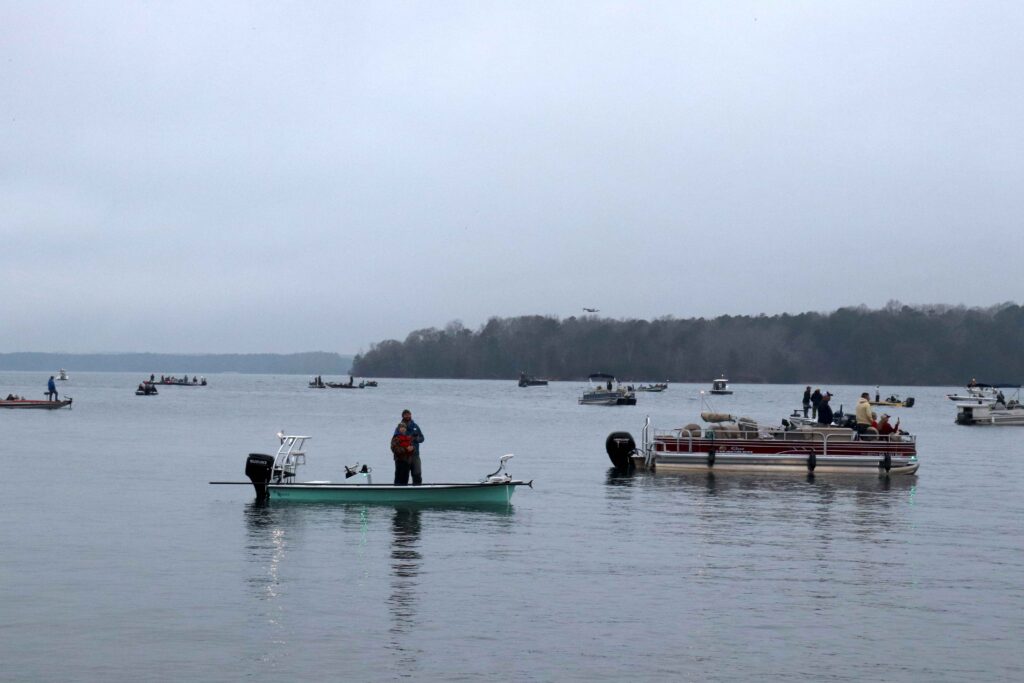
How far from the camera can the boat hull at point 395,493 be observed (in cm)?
3119

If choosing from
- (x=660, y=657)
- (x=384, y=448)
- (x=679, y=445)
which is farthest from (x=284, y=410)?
(x=660, y=657)

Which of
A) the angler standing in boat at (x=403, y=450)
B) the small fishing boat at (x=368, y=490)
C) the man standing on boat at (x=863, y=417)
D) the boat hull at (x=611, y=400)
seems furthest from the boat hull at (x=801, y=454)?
the boat hull at (x=611, y=400)

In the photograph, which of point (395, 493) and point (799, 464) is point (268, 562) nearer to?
point (395, 493)

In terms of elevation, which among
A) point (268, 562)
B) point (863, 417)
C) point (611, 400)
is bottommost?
point (268, 562)

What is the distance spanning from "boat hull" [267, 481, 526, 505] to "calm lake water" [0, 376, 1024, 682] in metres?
0.38

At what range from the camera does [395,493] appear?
31.4 metres

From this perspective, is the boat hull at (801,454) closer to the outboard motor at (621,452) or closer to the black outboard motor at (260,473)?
the outboard motor at (621,452)

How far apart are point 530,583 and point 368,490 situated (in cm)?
1077

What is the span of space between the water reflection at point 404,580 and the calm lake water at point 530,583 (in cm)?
7

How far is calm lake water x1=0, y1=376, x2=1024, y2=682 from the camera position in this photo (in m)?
16.0

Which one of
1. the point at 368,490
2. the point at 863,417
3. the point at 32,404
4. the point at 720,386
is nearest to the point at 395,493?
the point at 368,490

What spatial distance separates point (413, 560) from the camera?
24.0m

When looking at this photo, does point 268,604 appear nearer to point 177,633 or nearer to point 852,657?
point 177,633

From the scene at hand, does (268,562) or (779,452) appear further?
(779,452)
